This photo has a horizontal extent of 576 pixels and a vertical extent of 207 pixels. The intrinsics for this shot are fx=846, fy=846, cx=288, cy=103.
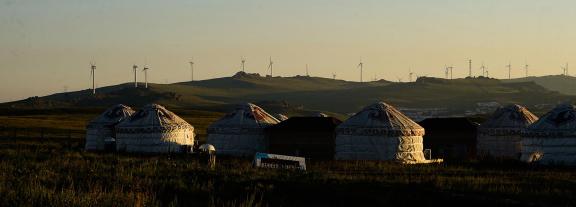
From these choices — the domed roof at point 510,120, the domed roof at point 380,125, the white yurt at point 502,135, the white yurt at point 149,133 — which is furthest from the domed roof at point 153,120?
the domed roof at point 510,120

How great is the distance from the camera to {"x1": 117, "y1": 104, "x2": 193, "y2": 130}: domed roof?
149 ft

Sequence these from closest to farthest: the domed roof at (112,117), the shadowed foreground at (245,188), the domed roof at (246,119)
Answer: the shadowed foreground at (245,188) < the domed roof at (246,119) < the domed roof at (112,117)

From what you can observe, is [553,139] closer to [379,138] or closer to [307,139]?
[379,138]

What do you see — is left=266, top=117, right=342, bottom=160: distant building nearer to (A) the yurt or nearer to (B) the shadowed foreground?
(A) the yurt

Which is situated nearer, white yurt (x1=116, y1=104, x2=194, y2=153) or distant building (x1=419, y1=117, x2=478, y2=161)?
white yurt (x1=116, y1=104, x2=194, y2=153)

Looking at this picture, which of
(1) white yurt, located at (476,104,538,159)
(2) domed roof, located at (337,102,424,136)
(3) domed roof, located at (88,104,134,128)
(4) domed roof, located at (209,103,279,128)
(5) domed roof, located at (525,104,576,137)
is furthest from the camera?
(3) domed roof, located at (88,104,134,128)

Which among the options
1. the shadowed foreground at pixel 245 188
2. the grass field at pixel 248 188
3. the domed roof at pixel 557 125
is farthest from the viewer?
the domed roof at pixel 557 125

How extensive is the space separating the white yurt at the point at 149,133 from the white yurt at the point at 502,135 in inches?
641

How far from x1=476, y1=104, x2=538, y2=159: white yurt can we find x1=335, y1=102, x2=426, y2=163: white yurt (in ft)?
20.6

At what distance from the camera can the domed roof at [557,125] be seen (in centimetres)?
3828

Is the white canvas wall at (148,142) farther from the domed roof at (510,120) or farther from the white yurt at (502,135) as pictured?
the domed roof at (510,120)

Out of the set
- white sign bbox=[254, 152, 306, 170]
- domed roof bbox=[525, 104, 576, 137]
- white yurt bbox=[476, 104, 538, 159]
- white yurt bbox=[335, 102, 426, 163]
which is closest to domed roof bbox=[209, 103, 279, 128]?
white yurt bbox=[335, 102, 426, 163]

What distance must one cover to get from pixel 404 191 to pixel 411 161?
740 inches

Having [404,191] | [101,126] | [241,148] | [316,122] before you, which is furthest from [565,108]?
[101,126]
